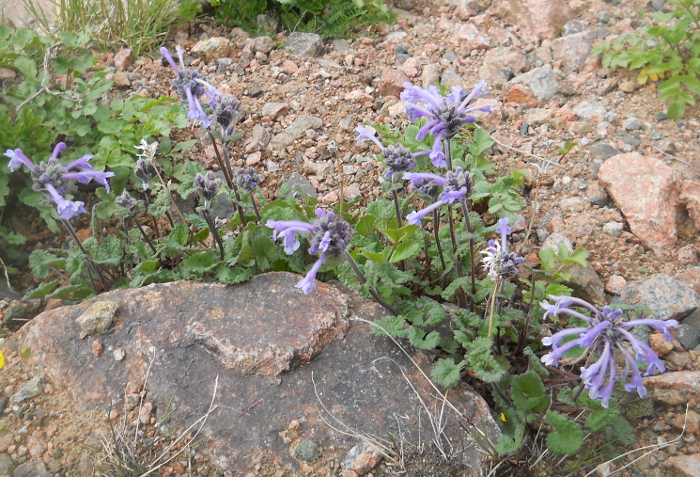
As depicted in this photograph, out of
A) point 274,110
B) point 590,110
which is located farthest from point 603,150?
point 274,110

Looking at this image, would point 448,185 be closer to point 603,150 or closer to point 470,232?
point 470,232

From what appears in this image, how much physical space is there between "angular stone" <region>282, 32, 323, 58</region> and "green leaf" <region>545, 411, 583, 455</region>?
4.15 m

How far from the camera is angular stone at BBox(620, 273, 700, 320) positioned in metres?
3.28

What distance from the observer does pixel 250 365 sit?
2.93m

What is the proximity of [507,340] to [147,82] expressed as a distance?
4040 mm

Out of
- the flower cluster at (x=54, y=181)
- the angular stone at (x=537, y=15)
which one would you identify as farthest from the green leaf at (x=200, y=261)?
the angular stone at (x=537, y=15)

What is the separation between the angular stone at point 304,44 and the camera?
5410 mm

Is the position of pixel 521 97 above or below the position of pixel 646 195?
Result: above

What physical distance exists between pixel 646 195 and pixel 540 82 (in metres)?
1.62

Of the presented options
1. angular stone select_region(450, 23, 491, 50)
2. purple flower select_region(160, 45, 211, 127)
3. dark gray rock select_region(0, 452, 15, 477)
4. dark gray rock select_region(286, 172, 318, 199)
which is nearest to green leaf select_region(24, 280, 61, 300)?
dark gray rock select_region(0, 452, 15, 477)

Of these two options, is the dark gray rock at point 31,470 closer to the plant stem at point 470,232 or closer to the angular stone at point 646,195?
the plant stem at point 470,232

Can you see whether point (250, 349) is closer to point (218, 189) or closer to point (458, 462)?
point (218, 189)

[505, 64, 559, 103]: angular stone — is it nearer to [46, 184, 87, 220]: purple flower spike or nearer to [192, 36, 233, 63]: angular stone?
[192, 36, 233, 63]: angular stone

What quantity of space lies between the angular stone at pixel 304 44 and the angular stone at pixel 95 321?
133 inches
